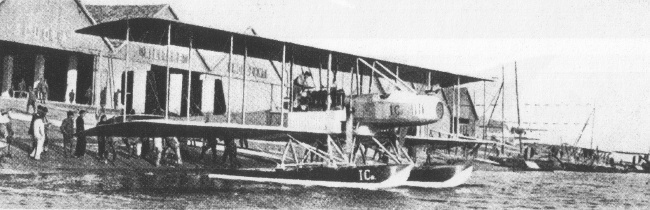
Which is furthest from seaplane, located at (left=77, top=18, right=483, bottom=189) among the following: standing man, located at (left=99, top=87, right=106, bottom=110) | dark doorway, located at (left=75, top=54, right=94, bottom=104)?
dark doorway, located at (left=75, top=54, right=94, bottom=104)

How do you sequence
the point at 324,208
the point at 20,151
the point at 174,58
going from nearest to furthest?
the point at 324,208 → the point at 20,151 → the point at 174,58

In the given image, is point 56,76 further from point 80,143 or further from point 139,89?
point 80,143

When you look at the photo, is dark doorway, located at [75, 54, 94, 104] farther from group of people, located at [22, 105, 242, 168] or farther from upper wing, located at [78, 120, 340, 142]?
upper wing, located at [78, 120, 340, 142]

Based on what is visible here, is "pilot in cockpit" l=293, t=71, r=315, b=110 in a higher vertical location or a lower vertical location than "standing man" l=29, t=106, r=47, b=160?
higher

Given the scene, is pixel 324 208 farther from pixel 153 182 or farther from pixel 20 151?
pixel 20 151

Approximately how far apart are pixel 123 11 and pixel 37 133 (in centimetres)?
2133

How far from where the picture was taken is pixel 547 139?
83.1m

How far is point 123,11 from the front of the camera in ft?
134

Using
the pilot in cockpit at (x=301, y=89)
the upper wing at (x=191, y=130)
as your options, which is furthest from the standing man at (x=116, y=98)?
the upper wing at (x=191, y=130)

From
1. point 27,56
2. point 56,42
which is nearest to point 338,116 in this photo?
point 56,42

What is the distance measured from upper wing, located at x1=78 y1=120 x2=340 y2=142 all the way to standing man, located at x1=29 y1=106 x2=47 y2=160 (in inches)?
61.3

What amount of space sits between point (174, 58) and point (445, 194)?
23.3 meters

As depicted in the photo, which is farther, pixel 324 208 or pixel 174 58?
pixel 174 58

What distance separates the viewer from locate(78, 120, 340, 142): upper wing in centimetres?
1755
